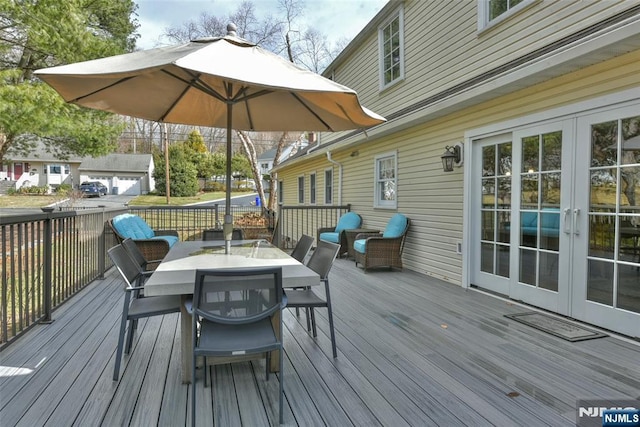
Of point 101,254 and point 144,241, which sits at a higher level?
point 144,241

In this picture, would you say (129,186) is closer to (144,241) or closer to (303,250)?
(144,241)

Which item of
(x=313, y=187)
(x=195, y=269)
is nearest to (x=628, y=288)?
(x=195, y=269)

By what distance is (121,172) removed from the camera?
33.0 metres

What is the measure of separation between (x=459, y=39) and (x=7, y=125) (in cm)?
835

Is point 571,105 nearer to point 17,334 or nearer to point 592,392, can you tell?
point 592,392

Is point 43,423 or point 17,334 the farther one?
point 17,334

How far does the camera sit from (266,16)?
48.5ft

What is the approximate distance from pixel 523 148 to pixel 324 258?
2.72m

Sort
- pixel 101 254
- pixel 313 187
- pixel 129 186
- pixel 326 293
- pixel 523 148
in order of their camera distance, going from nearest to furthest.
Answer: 1. pixel 326 293
2. pixel 523 148
3. pixel 101 254
4. pixel 313 187
5. pixel 129 186

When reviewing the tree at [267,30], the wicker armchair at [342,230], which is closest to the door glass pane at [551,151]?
the wicker armchair at [342,230]

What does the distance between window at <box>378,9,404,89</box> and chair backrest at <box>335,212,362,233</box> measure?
2.71 metres

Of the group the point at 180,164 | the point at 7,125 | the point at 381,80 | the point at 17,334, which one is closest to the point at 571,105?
the point at 381,80

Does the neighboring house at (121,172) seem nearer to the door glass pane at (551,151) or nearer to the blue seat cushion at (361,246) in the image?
the blue seat cushion at (361,246)

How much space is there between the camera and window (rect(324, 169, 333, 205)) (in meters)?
10.1
